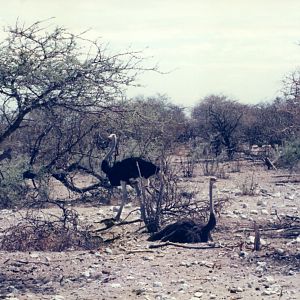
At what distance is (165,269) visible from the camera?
30.8ft

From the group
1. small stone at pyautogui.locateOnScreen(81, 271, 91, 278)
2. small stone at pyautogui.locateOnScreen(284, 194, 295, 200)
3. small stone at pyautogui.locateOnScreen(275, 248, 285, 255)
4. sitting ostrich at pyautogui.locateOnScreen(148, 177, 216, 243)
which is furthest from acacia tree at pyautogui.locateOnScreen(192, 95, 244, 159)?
small stone at pyautogui.locateOnScreen(81, 271, 91, 278)

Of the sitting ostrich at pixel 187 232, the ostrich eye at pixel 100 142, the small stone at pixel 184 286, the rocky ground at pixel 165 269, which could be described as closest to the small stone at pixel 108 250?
the rocky ground at pixel 165 269

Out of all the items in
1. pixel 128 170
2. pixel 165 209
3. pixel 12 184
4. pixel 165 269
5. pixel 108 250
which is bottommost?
pixel 165 269

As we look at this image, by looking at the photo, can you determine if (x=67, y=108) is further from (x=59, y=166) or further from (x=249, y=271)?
(x=59, y=166)

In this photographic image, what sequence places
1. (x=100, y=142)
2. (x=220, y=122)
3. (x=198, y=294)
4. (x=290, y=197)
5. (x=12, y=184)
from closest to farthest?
(x=198, y=294) < (x=12, y=184) < (x=100, y=142) < (x=290, y=197) < (x=220, y=122)

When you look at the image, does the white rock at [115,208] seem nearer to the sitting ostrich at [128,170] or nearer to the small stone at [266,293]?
the sitting ostrich at [128,170]

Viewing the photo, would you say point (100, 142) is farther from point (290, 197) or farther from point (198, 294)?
point (198, 294)

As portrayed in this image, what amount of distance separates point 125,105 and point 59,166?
4782 mm

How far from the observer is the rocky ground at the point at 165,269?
27.4ft

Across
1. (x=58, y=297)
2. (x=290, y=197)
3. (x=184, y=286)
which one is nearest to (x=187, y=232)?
(x=184, y=286)

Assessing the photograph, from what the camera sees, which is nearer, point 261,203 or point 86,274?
point 86,274

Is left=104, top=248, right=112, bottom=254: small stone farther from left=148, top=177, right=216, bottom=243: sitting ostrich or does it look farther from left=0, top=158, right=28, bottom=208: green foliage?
left=0, top=158, right=28, bottom=208: green foliage

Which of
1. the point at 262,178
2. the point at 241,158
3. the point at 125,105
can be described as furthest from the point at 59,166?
the point at 241,158

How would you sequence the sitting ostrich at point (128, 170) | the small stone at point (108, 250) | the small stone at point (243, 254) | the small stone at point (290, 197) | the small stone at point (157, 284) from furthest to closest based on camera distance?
the small stone at point (290, 197)
the sitting ostrich at point (128, 170)
the small stone at point (108, 250)
the small stone at point (243, 254)
the small stone at point (157, 284)
